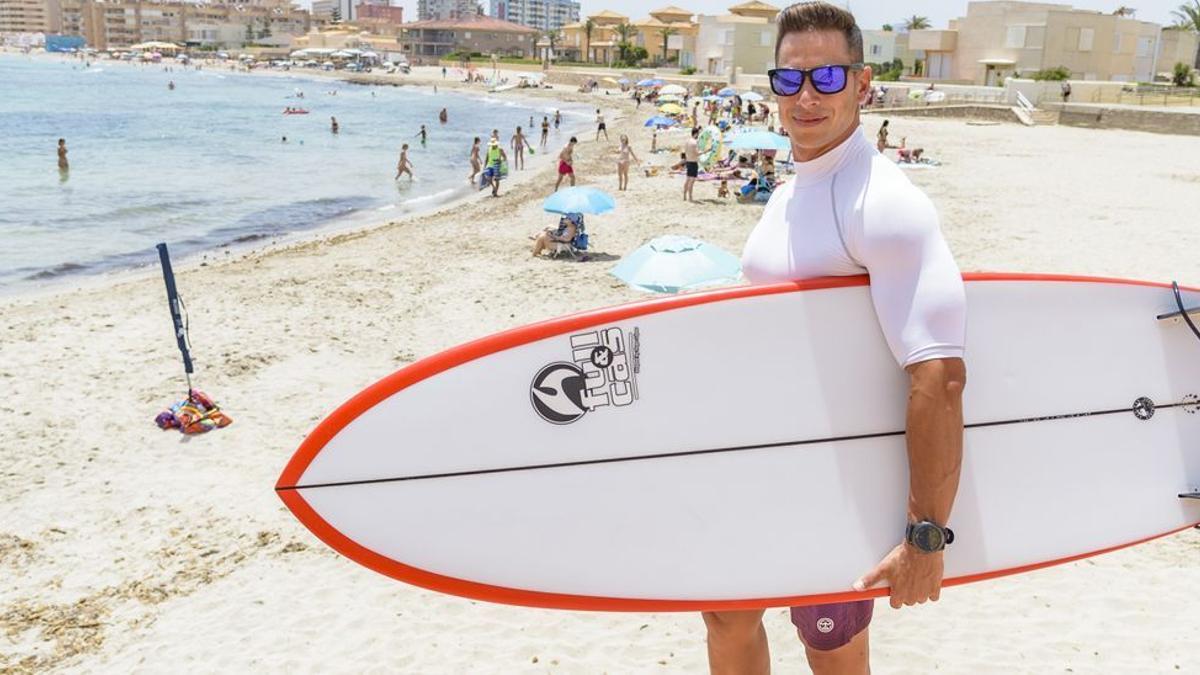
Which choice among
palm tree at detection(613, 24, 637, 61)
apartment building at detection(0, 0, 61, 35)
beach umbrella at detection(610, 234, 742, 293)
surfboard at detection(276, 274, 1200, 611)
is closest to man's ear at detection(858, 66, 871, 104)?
surfboard at detection(276, 274, 1200, 611)

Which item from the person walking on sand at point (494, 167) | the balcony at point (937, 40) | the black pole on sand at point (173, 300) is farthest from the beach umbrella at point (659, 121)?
the balcony at point (937, 40)

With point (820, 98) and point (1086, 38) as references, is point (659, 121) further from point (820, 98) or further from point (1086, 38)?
point (1086, 38)

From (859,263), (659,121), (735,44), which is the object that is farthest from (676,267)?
(735,44)

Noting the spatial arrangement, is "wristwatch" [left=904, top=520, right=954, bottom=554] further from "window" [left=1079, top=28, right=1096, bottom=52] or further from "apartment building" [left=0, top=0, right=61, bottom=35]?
"apartment building" [left=0, top=0, right=61, bottom=35]

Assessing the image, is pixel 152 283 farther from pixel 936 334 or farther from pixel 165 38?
pixel 165 38

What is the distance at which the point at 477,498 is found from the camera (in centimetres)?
222

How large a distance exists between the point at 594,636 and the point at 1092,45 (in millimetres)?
63464

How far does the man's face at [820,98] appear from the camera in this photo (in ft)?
6.38

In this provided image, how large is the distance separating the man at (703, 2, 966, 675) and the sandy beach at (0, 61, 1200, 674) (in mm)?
720

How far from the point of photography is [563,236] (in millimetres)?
13867

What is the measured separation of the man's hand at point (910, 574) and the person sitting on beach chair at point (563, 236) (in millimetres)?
12105

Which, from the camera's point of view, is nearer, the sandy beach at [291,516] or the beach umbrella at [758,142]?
the sandy beach at [291,516]

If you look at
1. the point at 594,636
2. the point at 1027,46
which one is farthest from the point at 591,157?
the point at 1027,46

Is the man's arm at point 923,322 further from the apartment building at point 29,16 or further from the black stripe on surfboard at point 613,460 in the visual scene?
Result: the apartment building at point 29,16
